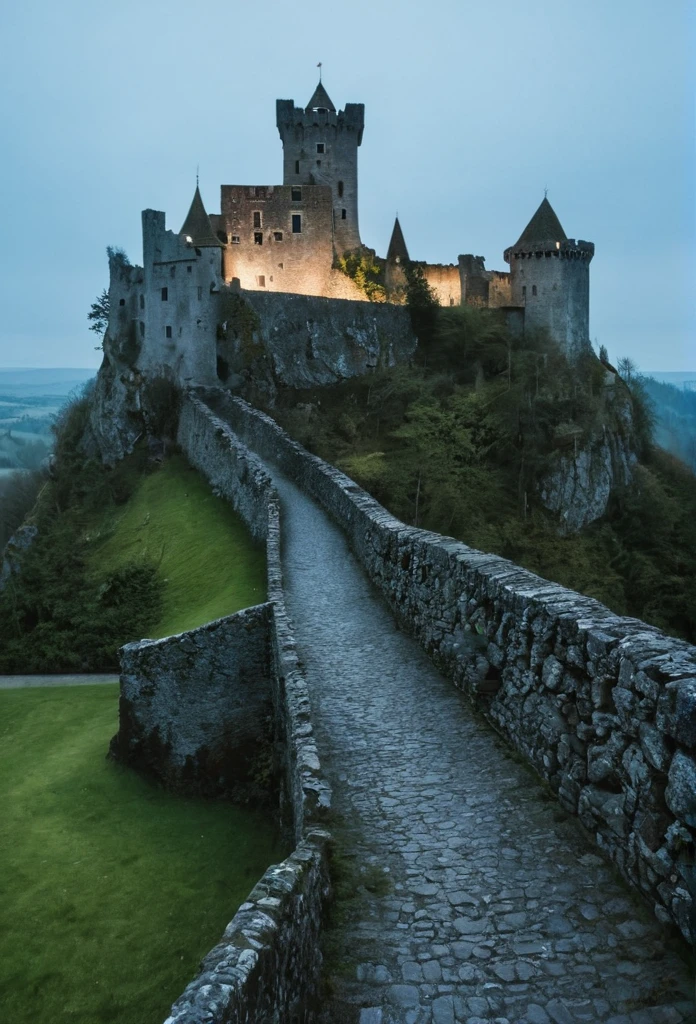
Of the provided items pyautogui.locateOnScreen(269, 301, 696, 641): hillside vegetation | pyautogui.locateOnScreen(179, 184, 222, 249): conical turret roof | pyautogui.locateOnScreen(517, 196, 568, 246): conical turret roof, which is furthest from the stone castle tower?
pyautogui.locateOnScreen(179, 184, 222, 249): conical turret roof

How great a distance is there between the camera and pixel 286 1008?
472 centimetres

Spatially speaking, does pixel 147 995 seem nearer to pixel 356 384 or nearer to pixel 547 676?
pixel 547 676

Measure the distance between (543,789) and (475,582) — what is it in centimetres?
273

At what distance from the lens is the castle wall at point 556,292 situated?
56531mm

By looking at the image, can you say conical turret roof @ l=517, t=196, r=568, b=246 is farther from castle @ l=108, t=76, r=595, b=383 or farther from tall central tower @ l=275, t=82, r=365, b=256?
tall central tower @ l=275, t=82, r=365, b=256

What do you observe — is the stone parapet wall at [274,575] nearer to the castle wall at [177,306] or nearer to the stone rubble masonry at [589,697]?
the stone rubble masonry at [589,697]

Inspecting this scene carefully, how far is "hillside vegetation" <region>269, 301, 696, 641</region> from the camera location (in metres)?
33.8

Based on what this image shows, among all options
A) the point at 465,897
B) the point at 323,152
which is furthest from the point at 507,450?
the point at 465,897

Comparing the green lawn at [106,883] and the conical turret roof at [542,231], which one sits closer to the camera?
the green lawn at [106,883]

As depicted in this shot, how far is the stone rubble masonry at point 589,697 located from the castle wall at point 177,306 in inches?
1219

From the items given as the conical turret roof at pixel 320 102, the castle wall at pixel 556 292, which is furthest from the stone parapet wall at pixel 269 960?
the conical turret roof at pixel 320 102

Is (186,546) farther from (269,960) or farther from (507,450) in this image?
(507,450)

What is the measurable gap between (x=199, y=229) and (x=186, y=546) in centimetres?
2336

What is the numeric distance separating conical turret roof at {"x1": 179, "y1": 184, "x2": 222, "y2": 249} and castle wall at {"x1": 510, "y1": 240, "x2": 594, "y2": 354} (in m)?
23.7
